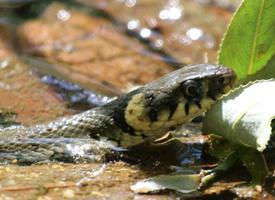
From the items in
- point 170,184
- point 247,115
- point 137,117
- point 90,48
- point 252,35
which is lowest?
point 170,184

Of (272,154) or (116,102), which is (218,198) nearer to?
(272,154)

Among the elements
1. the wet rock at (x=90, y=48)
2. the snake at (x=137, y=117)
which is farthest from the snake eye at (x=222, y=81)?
the wet rock at (x=90, y=48)

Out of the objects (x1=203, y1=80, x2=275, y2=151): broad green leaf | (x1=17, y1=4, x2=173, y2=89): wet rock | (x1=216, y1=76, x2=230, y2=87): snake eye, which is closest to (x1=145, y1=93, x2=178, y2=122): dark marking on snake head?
(x1=216, y1=76, x2=230, y2=87): snake eye

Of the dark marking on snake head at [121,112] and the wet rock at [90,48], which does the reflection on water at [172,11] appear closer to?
the wet rock at [90,48]

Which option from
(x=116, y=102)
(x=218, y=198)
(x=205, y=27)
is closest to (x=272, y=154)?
(x=218, y=198)

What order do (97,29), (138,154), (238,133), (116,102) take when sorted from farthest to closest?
(97,29) → (116,102) → (138,154) → (238,133)

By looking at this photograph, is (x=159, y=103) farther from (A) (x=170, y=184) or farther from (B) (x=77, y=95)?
(B) (x=77, y=95)

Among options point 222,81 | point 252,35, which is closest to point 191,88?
point 222,81
